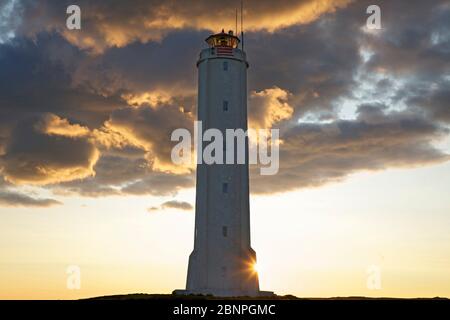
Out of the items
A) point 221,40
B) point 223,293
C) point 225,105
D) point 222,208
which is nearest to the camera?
point 223,293

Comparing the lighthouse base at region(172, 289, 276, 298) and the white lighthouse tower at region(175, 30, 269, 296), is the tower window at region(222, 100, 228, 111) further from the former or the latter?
the lighthouse base at region(172, 289, 276, 298)

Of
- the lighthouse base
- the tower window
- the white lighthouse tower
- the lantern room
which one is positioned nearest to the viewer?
the lighthouse base

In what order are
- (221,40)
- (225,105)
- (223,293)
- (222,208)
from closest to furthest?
(223,293) → (222,208) → (225,105) → (221,40)

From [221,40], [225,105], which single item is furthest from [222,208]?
[221,40]

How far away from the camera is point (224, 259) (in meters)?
60.4

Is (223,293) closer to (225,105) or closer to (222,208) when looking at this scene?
(222,208)

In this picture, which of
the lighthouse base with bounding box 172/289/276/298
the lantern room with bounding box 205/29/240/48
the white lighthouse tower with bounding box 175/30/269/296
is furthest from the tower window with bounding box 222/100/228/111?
the lighthouse base with bounding box 172/289/276/298

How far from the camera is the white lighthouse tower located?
60469mm

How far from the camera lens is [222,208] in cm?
6088

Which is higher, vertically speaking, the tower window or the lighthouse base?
the tower window
